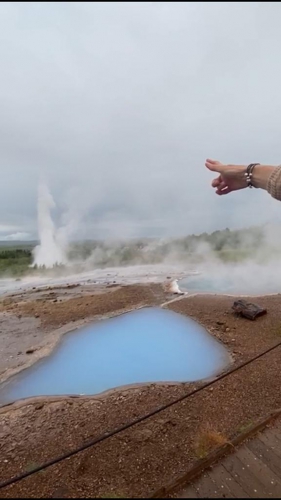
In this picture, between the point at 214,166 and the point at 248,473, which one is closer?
the point at 214,166

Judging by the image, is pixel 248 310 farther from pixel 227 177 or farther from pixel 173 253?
pixel 173 253

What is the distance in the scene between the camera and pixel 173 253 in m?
41.0

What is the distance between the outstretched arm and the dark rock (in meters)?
8.40

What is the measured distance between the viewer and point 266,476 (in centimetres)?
261

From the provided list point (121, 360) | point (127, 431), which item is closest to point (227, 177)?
point (127, 431)

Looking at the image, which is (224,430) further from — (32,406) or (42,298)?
(42,298)

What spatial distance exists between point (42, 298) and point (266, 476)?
48.6 ft

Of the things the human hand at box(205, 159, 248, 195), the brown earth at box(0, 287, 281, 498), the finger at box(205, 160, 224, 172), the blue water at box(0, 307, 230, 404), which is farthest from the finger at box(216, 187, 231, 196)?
the blue water at box(0, 307, 230, 404)

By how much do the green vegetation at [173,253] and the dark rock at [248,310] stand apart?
2051cm

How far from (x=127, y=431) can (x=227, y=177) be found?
3.80 m

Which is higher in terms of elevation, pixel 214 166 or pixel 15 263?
pixel 214 166

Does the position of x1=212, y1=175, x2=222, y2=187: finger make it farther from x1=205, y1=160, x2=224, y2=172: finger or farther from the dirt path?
the dirt path

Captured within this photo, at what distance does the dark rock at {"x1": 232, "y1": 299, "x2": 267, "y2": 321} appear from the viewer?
9375mm

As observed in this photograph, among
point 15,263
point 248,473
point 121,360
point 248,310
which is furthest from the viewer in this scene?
point 15,263
